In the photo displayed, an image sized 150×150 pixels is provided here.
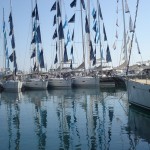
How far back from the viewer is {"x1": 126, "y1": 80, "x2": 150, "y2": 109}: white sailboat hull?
26.4 m

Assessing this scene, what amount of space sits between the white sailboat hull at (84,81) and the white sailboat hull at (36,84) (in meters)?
5.44

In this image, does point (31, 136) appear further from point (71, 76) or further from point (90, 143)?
point (71, 76)

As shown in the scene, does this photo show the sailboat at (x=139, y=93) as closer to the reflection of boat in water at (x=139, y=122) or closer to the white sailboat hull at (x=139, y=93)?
the white sailboat hull at (x=139, y=93)

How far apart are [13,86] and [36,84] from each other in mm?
4307

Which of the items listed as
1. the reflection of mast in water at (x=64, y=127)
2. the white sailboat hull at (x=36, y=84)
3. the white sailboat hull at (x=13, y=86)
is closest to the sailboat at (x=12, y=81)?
the white sailboat hull at (x=13, y=86)

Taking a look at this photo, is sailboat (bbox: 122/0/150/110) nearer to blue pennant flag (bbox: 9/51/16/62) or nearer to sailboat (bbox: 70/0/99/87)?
sailboat (bbox: 70/0/99/87)

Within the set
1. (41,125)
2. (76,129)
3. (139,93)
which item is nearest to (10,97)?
(139,93)

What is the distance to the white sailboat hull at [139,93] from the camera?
26406 mm

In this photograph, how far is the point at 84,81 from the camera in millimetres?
60969

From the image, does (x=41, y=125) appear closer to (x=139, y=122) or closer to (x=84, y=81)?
(x=139, y=122)

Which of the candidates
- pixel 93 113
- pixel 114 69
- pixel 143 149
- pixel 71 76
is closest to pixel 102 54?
pixel 114 69

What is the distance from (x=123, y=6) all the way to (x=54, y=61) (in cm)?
1712

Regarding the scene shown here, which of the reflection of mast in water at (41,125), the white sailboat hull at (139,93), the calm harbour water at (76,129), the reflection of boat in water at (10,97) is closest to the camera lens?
the calm harbour water at (76,129)

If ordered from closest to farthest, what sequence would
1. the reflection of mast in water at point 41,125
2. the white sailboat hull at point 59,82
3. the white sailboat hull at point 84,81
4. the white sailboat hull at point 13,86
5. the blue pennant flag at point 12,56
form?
the reflection of mast in water at point 41,125
the white sailboat hull at point 13,86
the white sailboat hull at point 84,81
the white sailboat hull at point 59,82
the blue pennant flag at point 12,56
